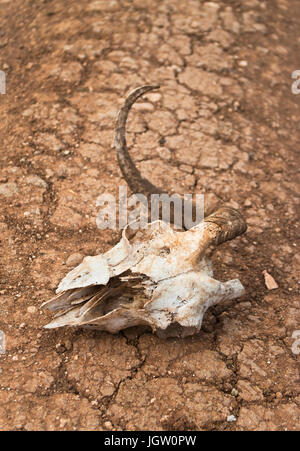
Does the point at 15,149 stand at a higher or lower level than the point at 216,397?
higher

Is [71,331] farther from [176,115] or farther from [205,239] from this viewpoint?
[176,115]

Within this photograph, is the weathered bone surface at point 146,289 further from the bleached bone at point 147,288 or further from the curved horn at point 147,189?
the curved horn at point 147,189

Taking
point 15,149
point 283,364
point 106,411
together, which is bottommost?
point 283,364
